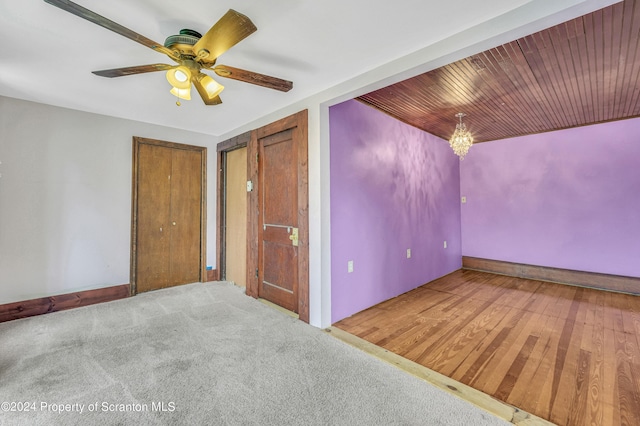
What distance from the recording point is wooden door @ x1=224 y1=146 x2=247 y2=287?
3.99 m

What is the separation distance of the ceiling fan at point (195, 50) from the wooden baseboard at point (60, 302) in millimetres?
2789

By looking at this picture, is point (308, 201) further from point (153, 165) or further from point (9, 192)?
point (9, 192)

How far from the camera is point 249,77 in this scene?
6.31 ft

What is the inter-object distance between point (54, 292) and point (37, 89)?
2243mm

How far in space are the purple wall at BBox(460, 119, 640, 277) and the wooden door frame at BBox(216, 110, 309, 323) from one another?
3931 millimetres

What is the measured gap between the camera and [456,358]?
82.6 inches

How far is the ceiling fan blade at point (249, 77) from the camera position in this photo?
6.03 feet

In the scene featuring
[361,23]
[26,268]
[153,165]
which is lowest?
[26,268]

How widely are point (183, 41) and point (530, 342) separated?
360 centimetres

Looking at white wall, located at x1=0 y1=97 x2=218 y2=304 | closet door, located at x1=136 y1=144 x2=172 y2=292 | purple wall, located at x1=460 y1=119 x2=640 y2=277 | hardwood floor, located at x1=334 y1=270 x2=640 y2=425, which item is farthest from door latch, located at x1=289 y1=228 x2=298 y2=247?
purple wall, located at x1=460 y1=119 x2=640 y2=277

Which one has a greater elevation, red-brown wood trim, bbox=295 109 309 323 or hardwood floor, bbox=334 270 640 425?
red-brown wood trim, bbox=295 109 309 323

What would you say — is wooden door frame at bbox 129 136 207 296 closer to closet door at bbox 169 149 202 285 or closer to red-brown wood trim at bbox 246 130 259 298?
closet door at bbox 169 149 202 285

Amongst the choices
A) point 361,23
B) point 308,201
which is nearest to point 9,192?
point 308,201

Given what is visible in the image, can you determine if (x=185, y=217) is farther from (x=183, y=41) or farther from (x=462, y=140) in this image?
(x=462, y=140)
